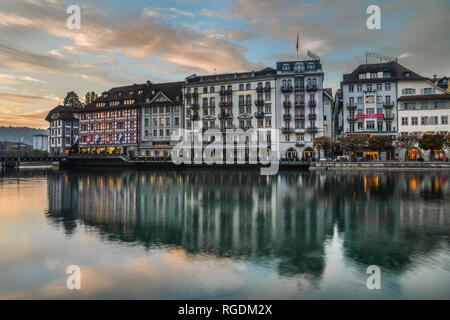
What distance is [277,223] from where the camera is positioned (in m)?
17.0

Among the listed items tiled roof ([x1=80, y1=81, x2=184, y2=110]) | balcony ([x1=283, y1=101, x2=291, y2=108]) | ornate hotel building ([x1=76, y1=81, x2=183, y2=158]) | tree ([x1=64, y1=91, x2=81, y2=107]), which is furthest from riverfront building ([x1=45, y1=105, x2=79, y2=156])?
balcony ([x1=283, y1=101, x2=291, y2=108])

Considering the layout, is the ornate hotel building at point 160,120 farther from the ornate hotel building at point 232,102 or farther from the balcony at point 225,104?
the balcony at point 225,104

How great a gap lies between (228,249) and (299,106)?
64.8 m

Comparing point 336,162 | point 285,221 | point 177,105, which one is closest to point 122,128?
point 177,105

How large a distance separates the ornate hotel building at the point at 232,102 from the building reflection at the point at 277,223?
48.9 metres

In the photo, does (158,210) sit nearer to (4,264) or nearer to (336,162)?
(4,264)

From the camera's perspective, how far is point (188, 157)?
7900cm

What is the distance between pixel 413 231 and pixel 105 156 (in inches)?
3067

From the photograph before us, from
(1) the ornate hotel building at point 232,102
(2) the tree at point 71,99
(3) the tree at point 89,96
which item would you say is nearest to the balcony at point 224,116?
(1) the ornate hotel building at point 232,102

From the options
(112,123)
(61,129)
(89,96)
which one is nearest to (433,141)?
(112,123)

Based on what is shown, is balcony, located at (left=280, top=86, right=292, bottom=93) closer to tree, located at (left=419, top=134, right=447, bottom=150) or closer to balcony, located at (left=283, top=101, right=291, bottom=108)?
balcony, located at (left=283, top=101, right=291, bottom=108)

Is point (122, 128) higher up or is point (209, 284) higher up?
point (122, 128)

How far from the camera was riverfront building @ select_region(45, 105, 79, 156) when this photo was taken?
342ft

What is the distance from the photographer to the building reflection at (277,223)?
1210 centimetres
